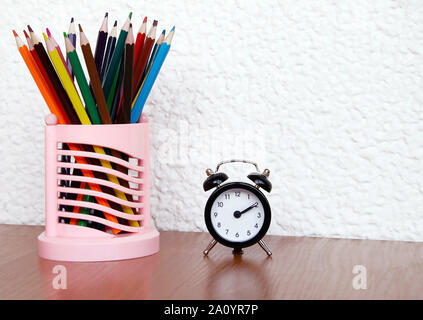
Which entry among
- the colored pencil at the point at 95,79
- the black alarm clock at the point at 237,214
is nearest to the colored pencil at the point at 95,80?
the colored pencil at the point at 95,79

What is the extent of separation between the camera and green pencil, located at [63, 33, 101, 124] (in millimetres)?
687

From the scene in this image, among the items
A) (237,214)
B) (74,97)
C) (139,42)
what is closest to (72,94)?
(74,97)

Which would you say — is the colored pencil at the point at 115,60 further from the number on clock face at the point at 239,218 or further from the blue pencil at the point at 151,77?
the number on clock face at the point at 239,218

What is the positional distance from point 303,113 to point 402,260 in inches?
9.7

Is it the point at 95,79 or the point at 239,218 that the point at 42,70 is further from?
the point at 239,218

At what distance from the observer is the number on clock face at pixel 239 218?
73 cm

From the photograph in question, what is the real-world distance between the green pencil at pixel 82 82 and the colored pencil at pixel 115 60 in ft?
0.08

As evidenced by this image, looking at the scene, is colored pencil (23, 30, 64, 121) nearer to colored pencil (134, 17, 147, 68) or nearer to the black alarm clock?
colored pencil (134, 17, 147, 68)

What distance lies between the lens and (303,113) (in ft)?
2.75

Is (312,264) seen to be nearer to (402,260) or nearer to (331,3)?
(402,260)

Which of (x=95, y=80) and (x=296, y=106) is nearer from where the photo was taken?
(x=95, y=80)

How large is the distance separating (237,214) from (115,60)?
0.24 m

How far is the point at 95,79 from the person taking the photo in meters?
0.70
